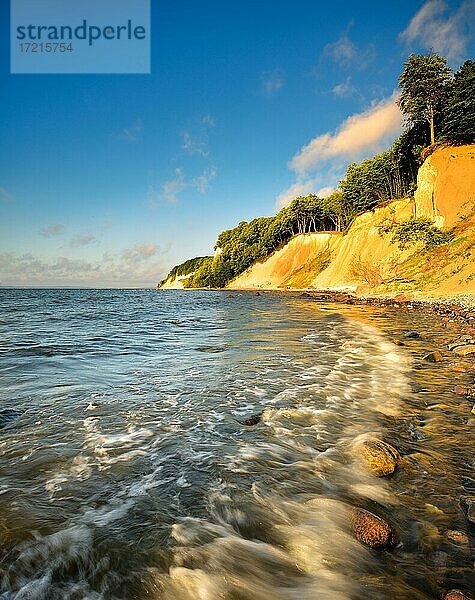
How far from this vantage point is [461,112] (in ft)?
125

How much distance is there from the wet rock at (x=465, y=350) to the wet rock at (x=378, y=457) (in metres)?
6.02

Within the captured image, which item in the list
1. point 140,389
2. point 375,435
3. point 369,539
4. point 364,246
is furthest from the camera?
point 364,246

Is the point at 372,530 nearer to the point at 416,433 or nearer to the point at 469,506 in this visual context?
the point at 469,506

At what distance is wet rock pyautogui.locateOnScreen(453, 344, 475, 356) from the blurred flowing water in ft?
3.96

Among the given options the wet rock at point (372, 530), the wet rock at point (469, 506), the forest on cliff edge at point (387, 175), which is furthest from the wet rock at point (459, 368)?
the forest on cliff edge at point (387, 175)

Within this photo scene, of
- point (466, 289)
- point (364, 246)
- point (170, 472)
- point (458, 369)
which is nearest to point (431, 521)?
point (170, 472)

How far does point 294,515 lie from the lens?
3.48m

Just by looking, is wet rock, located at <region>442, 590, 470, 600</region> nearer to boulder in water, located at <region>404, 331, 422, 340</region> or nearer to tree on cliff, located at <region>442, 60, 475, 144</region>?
boulder in water, located at <region>404, 331, 422, 340</region>

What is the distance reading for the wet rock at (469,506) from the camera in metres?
3.15

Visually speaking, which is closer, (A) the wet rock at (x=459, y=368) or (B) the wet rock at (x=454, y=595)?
(B) the wet rock at (x=454, y=595)

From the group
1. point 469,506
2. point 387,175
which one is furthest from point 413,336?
point 387,175

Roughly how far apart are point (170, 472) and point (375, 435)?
281cm

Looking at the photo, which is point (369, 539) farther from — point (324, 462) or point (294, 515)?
point (324, 462)

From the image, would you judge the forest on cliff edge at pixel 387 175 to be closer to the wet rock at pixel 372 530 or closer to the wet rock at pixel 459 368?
the wet rock at pixel 459 368
